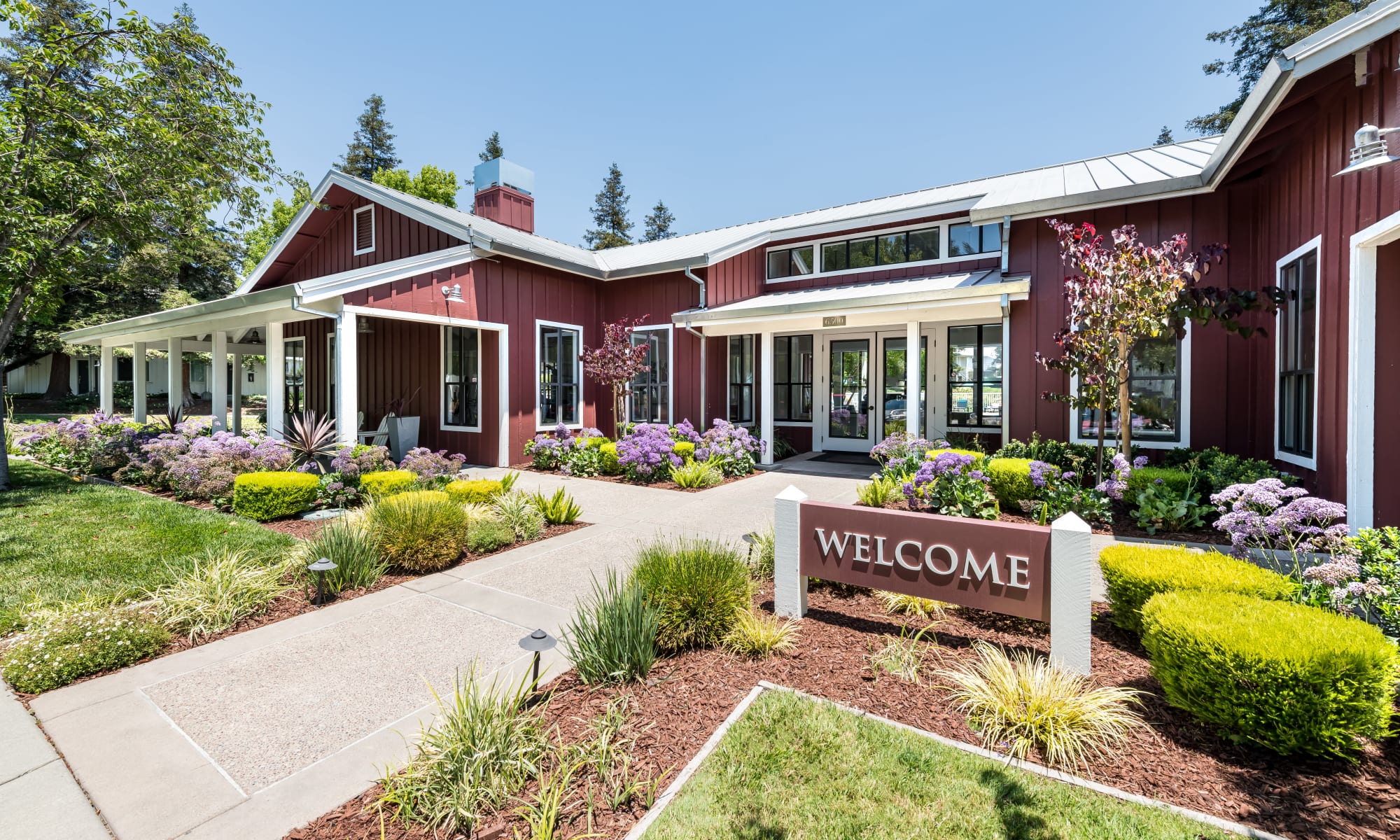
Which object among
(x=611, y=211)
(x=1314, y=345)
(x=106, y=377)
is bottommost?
(x=1314, y=345)

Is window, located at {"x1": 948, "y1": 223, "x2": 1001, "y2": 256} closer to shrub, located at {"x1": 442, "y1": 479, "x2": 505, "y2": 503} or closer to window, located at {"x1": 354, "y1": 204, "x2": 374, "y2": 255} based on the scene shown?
shrub, located at {"x1": 442, "y1": 479, "x2": 505, "y2": 503}

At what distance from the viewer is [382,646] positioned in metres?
3.74

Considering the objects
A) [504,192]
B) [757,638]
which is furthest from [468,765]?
[504,192]

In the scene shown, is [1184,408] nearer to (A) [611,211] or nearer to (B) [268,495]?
(B) [268,495]

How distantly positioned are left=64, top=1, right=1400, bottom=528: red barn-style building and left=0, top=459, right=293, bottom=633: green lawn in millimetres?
2255

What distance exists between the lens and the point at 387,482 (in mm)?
7133

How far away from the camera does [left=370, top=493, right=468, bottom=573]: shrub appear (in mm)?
5129

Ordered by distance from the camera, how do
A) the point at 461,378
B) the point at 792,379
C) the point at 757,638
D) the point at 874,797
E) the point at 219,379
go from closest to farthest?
1. the point at 874,797
2. the point at 757,638
3. the point at 461,378
4. the point at 219,379
5. the point at 792,379

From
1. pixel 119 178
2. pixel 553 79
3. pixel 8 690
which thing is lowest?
pixel 8 690

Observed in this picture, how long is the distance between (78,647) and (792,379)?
11.4 m

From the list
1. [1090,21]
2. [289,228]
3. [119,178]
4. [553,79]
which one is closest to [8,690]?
[119,178]

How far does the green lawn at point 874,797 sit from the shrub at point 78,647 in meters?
→ 3.62

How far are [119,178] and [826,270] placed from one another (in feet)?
39.9

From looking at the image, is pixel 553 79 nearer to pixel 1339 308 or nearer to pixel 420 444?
pixel 420 444
